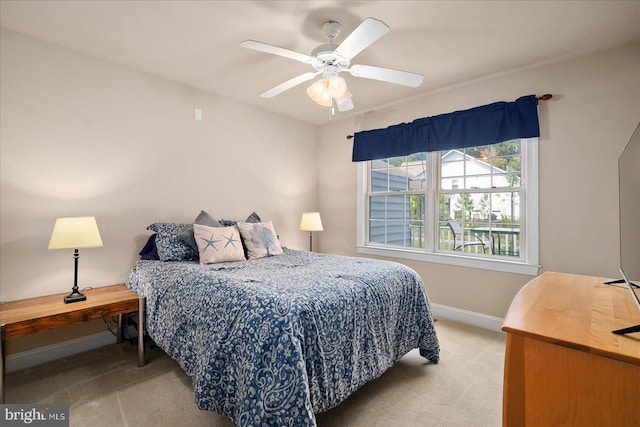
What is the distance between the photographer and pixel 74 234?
2084mm

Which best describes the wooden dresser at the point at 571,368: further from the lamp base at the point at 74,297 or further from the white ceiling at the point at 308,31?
the lamp base at the point at 74,297

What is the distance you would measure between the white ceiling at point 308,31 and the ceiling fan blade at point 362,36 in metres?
0.30

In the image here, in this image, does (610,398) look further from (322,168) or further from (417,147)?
(322,168)

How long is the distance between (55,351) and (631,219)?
3.73 m

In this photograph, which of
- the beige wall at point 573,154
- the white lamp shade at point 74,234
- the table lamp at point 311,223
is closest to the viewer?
the white lamp shade at point 74,234

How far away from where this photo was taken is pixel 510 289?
2.87 metres

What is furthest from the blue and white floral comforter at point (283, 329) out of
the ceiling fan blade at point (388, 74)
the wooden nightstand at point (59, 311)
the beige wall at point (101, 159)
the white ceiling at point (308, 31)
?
the white ceiling at point (308, 31)

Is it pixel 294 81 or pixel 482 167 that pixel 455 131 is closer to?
pixel 482 167

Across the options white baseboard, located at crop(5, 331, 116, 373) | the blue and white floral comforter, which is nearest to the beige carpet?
white baseboard, located at crop(5, 331, 116, 373)

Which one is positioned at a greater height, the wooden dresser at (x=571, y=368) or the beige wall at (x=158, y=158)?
the beige wall at (x=158, y=158)

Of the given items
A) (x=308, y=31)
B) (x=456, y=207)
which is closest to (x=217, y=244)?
(x=308, y=31)

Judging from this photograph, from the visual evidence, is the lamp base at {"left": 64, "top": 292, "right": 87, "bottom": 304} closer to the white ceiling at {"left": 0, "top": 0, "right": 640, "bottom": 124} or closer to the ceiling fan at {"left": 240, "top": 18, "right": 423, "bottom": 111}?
the white ceiling at {"left": 0, "top": 0, "right": 640, "bottom": 124}

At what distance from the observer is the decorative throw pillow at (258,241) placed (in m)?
2.86

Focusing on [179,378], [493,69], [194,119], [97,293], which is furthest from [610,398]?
[194,119]
